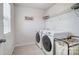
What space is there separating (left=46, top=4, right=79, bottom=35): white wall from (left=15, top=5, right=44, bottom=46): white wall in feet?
0.63

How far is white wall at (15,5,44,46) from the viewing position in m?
1.06

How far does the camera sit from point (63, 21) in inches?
42.4

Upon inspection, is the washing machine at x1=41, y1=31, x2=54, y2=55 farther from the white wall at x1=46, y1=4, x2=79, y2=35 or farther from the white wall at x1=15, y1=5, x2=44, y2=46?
the white wall at x1=15, y1=5, x2=44, y2=46

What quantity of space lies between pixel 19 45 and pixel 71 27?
35.8 inches

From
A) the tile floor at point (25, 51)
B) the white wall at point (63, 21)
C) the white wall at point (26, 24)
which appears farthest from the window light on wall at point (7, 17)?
the white wall at point (63, 21)

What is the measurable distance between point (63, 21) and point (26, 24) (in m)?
0.63

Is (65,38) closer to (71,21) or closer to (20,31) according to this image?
(71,21)

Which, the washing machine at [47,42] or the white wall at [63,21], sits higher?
the white wall at [63,21]

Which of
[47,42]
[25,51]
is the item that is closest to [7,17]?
[25,51]

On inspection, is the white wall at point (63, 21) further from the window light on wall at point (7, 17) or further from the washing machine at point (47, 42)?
the window light on wall at point (7, 17)

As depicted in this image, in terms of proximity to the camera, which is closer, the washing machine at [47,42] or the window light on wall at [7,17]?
the window light on wall at [7,17]

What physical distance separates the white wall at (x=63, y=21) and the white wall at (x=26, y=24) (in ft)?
0.63

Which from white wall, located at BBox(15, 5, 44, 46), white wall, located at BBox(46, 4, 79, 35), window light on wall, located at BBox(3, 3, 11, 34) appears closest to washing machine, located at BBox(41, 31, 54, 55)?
white wall, located at BBox(46, 4, 79, 35)

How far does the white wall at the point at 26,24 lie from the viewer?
3.47 feet
